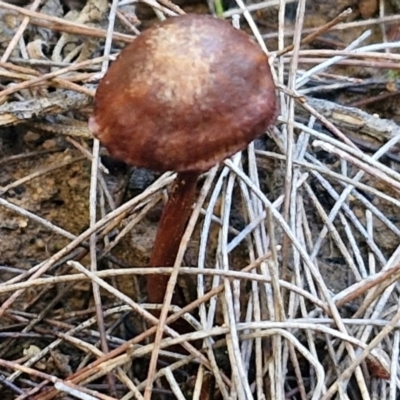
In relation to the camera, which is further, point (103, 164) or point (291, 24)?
point (291, 24)

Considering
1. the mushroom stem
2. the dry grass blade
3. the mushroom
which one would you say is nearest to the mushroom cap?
the mushroom

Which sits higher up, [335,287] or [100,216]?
[100,216]

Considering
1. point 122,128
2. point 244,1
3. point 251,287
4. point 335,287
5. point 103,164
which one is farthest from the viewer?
point 244,1

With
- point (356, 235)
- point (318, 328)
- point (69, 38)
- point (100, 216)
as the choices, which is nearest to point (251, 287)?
point (318, 328)

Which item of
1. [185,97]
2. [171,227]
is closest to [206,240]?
[171,227]

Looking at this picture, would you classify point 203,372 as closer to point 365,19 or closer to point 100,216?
point 100,216

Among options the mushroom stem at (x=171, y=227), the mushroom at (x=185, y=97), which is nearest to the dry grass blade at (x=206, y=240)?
the mushroom stem at (x=171, y=227)

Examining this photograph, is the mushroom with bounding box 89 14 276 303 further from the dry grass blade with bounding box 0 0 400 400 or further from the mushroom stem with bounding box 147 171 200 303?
the dry grass blade with bounding box 0 0 400 400

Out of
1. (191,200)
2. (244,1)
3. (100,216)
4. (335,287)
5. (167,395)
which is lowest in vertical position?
(167,395)

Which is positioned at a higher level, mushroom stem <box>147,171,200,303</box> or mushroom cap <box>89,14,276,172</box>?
mushroom cap <box>89,14,276,172</box>
